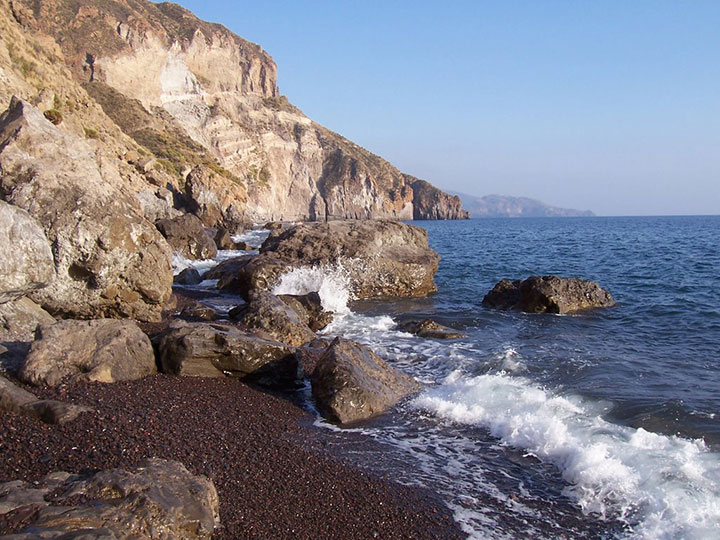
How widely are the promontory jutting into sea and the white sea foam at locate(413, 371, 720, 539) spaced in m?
0.04

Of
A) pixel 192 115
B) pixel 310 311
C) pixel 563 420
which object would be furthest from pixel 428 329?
pixel 192 115

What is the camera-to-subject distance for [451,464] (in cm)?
789

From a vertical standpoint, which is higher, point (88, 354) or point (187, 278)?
point (88, 354)

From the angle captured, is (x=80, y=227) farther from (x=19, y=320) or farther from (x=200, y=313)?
(x=200, y=313)

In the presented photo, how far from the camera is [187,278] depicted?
2247 centimetres

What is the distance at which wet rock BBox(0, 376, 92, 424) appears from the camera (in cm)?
722

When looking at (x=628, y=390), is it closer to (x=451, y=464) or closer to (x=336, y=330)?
(x=451, y=464)

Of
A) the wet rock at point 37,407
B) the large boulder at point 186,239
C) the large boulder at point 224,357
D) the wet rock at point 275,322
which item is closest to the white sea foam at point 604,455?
the large boulder at point 224,357

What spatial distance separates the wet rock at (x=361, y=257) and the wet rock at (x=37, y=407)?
12785mm

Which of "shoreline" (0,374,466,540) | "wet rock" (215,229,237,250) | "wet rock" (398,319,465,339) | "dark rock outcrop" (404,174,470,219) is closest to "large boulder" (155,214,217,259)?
"wet rock" (215,229,237,250)

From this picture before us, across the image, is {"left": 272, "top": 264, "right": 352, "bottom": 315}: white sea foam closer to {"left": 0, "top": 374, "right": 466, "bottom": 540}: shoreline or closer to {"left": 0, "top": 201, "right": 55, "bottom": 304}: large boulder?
{"left": 0, "top": 201, "right": 55, "bottom": 304}: large boulder

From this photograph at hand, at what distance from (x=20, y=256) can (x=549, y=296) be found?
52.7ft

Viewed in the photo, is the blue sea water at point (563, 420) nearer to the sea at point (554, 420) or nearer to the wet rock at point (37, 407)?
the sea at point (554, 420)

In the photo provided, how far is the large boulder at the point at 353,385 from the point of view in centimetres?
937
